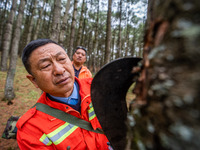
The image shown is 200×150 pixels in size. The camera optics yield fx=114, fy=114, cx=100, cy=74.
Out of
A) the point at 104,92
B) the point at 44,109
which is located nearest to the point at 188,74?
the point at 104,92

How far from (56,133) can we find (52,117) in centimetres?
23

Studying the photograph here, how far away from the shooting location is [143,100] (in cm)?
48

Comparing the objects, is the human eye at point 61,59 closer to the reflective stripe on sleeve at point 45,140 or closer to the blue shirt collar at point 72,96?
the blue shirt collar at point 72,96

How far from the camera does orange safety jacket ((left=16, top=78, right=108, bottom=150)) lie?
1484mm

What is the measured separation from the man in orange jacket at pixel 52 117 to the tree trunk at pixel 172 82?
1.34 meters

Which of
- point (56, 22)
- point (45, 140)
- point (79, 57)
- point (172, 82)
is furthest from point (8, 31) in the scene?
point (172, 82)

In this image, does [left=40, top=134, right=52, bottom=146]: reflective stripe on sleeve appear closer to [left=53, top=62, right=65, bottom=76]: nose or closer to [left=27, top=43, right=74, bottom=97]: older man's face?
[left=27, top=43, right=74, bottom=97]: older man's face

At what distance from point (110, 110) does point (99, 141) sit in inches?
36.1

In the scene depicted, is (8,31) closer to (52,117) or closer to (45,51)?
(45,51)

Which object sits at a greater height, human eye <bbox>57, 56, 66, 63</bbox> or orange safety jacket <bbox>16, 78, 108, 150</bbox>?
human eye <bbox>57, 56, 66, 63</bbox>

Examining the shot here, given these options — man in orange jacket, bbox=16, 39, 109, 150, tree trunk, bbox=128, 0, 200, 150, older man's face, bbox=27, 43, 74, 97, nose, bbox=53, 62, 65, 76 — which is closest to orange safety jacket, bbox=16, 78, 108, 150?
man in orange jacket, bbox=16, 39, 109, 150

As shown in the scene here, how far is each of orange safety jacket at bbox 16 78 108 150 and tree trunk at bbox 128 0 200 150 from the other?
4.39 feet

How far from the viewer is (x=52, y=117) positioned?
1648 mm

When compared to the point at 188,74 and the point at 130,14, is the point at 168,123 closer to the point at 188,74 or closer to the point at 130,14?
the point at 188,74
